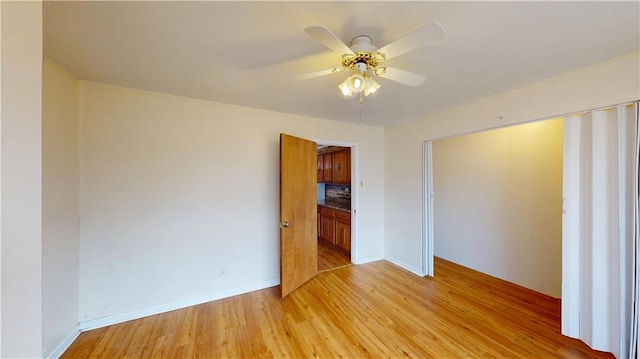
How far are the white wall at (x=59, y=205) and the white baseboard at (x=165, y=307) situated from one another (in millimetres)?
138

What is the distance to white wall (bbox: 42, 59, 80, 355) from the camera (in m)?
1.69

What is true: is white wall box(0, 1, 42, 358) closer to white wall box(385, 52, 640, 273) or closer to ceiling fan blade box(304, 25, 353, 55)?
ceiling fan blade box(304, 25, 353, 55)

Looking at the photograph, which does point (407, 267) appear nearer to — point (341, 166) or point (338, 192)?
point (341, 166)

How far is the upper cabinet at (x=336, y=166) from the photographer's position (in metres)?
4.39

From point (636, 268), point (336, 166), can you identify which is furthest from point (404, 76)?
point (336, 166)

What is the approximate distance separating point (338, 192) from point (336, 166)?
3.51 ft

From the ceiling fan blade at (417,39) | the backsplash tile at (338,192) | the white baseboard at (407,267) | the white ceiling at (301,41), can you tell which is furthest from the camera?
the backsplash tile at (338,192)

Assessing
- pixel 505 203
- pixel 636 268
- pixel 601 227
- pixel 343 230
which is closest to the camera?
pixel 636 268

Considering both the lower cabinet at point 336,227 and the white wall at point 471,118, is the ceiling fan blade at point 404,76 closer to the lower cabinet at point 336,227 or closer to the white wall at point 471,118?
the white wall at point 471,118

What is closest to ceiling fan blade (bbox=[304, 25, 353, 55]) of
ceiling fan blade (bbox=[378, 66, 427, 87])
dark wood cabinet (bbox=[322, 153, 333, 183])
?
ceiling fan blade (bbox=[378, 66, 427, 87])

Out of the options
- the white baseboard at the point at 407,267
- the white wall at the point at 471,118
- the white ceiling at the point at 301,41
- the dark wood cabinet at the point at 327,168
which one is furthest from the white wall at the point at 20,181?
the dark wood cabinet at the point at 327,168

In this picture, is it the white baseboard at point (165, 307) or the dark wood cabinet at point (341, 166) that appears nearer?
the white baseboard at point (165, 307)

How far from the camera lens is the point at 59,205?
1.84 metres

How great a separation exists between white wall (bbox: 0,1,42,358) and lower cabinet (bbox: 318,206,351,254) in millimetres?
3645
